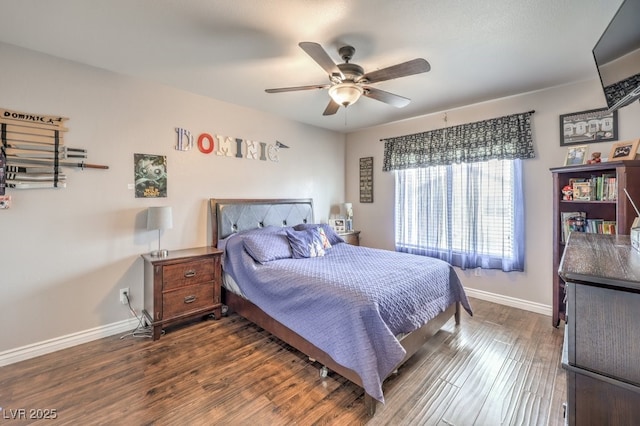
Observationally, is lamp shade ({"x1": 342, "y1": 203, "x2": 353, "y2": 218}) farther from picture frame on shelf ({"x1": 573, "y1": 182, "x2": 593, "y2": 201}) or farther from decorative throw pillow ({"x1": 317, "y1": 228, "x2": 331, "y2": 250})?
picture frame on shelf ({"x1": 573, "y1": 182, "x2": 593, "y2": 201})

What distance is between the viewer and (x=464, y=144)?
3607mm

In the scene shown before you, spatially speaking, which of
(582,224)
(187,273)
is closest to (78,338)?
(187,273)

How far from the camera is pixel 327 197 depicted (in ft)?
15.7

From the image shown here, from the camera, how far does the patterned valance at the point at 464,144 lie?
10.5 ft

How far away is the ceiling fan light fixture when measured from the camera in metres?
2.21

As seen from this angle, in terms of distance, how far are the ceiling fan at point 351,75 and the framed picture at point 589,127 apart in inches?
75.8

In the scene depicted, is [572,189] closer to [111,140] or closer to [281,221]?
[281,221]

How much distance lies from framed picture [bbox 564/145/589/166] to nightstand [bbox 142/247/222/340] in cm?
382

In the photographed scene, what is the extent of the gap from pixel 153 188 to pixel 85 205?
0.59 meters

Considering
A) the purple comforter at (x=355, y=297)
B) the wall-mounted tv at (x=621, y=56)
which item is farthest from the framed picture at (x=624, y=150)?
the purple comforter at (x=355, y=297)

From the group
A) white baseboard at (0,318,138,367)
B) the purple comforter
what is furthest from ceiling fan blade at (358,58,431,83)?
white baseboard at (0,318,138,367)

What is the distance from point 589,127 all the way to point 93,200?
4.94 meters

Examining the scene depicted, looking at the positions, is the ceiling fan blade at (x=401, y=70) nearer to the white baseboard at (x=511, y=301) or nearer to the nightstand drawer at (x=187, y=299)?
the nightstand drawer at (x=187, y=299)

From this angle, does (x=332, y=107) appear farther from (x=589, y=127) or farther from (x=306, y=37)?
(x=589, y=127)
